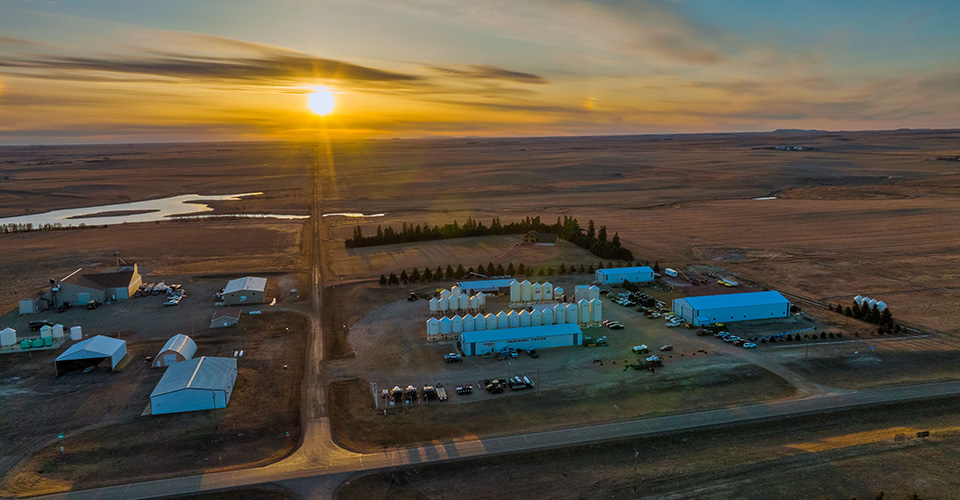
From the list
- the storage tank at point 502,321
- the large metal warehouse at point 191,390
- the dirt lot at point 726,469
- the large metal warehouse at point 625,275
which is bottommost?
the dirt lot at point 726,469

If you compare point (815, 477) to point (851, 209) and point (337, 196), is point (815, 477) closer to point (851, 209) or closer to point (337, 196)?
point (851, 209)

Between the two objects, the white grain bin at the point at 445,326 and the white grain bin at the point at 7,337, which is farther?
the white grain bin at the point at 445,326

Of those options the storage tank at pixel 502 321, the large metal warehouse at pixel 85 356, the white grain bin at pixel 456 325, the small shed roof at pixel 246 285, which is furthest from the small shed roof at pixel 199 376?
the storage tank at pixel 502 321

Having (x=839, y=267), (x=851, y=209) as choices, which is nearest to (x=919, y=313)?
(x=839, y=267)

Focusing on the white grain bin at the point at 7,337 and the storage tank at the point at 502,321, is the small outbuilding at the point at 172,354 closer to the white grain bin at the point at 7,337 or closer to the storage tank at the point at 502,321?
the white grain bin at the point at 7,337

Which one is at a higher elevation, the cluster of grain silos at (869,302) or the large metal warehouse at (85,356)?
the cluster of grain silos at (869,302)

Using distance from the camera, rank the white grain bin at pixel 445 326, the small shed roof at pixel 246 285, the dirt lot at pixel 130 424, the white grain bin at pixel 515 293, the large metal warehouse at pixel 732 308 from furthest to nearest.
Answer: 1. the white grain bin at pixel 515 293
2. the small shed roof at pixel 246 285
3. the large metal warehouse at pixel 732 308
4. the white grain bin at pixel 445 326
5. the dirt lot at pixel 130 424
